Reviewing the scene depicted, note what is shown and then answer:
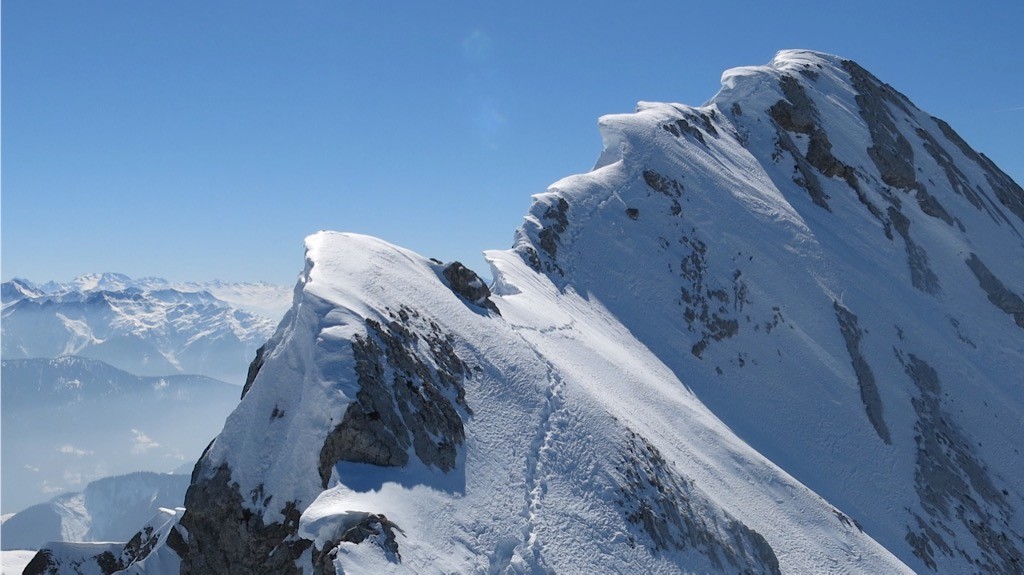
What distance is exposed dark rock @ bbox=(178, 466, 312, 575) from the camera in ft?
66.7

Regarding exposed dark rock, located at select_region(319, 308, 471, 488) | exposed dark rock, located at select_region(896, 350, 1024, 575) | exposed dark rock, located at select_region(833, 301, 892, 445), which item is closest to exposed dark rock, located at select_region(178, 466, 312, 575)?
exposed dark rock, located at select_region(319, 308, 471, 488)

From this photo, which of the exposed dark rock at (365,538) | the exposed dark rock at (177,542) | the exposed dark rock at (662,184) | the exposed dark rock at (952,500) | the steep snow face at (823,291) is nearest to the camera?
the exposed dark rock at (365,538)

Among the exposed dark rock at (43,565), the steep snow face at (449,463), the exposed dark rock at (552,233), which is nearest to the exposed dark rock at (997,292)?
the steep snow face at (449,463)

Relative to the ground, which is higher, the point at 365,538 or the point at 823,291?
the point at 823,291

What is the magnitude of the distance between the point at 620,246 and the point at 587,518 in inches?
943

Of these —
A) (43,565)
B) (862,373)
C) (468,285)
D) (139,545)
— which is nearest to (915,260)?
(862,373)

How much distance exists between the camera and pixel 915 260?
5522cm

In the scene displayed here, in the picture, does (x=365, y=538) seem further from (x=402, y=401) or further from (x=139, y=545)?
(x=139, y=545)

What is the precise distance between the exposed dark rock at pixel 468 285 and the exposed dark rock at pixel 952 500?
23750 mm

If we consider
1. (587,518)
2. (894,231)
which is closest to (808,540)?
(587,518)

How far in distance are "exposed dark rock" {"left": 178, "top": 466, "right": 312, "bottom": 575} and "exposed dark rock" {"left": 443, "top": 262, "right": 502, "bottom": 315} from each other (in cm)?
1210

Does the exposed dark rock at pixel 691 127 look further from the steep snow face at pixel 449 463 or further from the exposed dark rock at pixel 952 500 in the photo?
the steep snow face at pixel 449 463

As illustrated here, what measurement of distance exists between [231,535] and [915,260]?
169ft

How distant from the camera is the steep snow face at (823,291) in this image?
3944 cm
